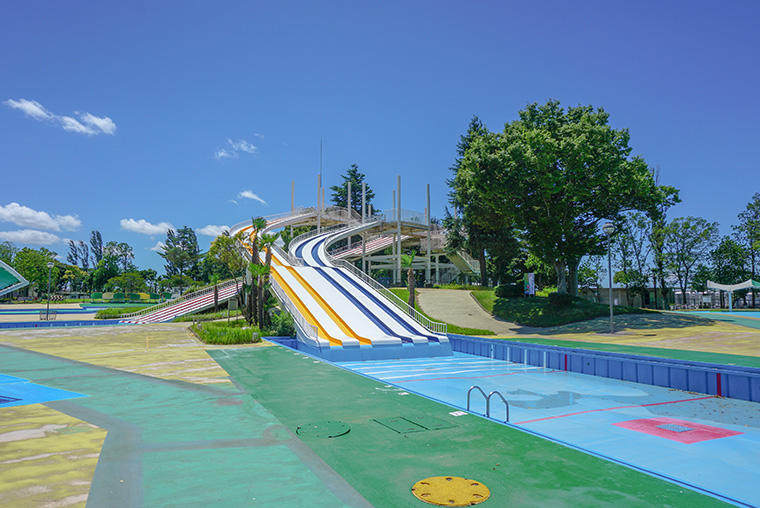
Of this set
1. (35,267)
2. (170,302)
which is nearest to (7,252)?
(35,267)

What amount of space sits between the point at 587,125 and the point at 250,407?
1141 inches

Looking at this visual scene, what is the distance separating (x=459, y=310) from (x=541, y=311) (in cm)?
563

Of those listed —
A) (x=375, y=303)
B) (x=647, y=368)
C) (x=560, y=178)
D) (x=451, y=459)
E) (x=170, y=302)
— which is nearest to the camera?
(x=451, y=459)

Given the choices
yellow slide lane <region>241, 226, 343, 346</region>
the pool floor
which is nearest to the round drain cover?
the pool floor

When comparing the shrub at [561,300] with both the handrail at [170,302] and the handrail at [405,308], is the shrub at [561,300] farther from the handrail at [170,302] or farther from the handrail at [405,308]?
the handrail at [170,302]

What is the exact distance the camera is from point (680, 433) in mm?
7590

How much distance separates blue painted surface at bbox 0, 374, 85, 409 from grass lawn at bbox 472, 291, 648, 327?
86.0ft

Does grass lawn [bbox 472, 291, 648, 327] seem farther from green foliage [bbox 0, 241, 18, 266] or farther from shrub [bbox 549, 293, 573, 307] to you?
green foliage [bbox 0, 241, 18, 266]

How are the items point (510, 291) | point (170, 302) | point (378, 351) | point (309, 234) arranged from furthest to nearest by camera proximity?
1. point (309, 234)
2. point (170, 302)
3. point (510, 291)
4. point (378, 351)

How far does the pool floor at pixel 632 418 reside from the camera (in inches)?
233

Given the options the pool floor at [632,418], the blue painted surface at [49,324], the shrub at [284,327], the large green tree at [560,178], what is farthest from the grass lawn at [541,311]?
the blue painted surface at [49,324]

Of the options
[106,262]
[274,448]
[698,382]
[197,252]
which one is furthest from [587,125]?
[106,262]

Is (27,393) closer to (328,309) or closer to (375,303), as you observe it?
(328,309)

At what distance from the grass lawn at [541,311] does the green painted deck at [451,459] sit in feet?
72.1
